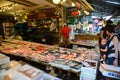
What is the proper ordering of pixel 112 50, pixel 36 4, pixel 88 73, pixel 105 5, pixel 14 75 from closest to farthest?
1. pixel 112 50
2. pixel 14 75
3. pixel 88 73
4. pixel 36 4
5. pixel 105 5


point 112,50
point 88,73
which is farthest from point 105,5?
point 112,50

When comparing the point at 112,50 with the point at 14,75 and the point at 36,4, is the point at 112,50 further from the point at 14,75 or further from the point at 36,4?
the point at 36,4

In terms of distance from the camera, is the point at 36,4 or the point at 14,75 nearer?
the point at 14,75

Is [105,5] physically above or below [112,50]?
above

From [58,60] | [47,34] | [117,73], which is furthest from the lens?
[47,34]

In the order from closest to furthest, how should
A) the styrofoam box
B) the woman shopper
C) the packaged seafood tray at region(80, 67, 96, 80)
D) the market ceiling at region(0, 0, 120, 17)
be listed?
the woman shopper, the styrofoam box, the packaged seafood tray at region(80, 67, 96, 80), the market ceiling at region(0, 0, 120, 17)

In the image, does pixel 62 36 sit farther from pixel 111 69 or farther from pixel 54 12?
pixel 111 69

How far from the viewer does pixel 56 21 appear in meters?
8.80

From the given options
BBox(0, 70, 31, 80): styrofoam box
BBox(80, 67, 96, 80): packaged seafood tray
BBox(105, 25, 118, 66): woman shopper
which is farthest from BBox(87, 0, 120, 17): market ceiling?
BBox(0, 70, 31, 80): styrofoam box

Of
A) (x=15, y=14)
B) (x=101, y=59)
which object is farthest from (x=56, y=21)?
(x=101, y=59)

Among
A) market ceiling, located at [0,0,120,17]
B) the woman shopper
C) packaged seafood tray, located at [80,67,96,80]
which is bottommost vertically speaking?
packaged seafood tray, located at [80,67,96,80]

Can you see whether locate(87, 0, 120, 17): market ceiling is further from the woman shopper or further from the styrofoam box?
the styrofoam box

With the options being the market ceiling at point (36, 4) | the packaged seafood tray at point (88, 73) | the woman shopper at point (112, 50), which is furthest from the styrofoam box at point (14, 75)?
the market ceiling at point (36, 4)

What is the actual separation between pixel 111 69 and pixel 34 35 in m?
8.19
